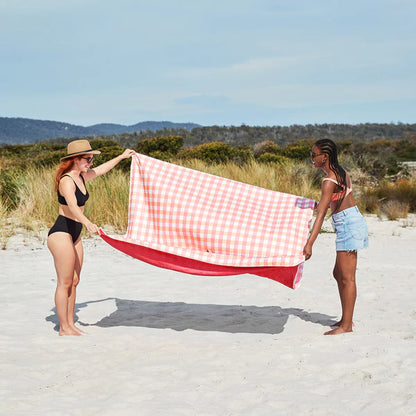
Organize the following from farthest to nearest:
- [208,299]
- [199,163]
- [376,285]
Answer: [199,163] < [376,285] < [208,299]

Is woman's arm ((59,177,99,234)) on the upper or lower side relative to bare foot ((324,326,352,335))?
upper

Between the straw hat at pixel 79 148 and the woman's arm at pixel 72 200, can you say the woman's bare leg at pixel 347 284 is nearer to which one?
the woman's arm at pixel 72 200

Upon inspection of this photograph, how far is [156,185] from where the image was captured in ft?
18.0

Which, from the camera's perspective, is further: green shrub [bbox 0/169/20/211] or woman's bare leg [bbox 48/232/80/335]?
green shrub [bbox 0/169/20/211]

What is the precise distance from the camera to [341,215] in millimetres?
4980

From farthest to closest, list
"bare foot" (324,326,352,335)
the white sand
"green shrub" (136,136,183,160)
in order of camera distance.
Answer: "green shrub" (136,136,183,160), "bare foot" (324,326,352,335), the white sand

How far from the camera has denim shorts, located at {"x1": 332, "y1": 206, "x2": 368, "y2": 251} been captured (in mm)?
4957

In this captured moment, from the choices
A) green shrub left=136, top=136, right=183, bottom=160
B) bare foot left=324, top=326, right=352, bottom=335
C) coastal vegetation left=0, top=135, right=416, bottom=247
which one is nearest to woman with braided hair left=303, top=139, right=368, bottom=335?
bare foot left=324, top=326, right=352, bottom=335

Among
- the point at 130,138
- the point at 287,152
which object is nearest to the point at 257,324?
the point at 287,152

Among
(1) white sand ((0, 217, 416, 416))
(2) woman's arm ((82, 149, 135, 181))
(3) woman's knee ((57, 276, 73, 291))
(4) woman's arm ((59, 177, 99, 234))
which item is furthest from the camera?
(2) woman's arm ((82, 149, 135, 181))

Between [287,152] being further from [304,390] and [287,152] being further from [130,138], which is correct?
[130,138]

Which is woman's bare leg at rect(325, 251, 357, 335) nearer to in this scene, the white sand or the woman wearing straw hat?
the white sand

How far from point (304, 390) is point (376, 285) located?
154 inches

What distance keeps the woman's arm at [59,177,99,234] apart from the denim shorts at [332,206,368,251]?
212cm
